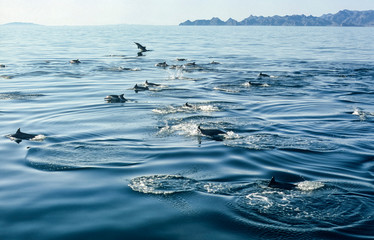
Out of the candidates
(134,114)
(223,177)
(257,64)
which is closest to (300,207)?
(223,177)

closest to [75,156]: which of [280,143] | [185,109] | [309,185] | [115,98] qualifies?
[280,143]

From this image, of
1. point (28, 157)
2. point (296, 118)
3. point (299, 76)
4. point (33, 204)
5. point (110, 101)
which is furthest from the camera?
point (299, 76)

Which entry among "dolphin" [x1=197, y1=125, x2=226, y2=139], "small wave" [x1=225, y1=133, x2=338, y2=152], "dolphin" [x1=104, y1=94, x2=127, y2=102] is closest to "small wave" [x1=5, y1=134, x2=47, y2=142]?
"dolphin" [x1=197, y1=125, x2=226, y2=139]

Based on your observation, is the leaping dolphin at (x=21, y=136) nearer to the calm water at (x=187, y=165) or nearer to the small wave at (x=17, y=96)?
the calm water at (x=187, y=165)

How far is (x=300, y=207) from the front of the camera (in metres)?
8.77

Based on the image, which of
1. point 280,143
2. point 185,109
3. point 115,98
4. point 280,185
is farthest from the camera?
point 115,98

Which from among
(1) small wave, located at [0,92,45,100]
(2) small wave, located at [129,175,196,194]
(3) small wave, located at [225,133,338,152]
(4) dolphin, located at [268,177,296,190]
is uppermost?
(4) dolphin, located at [268,177,296,190]

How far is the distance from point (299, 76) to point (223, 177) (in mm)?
21655

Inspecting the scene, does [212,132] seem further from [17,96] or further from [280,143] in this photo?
[17,96]

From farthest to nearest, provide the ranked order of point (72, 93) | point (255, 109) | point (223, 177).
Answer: point (72, 93), point (255, 109), point (223, 177)

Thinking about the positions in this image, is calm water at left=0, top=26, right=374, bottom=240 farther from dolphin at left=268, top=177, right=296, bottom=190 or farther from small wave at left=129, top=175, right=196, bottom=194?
dolphin at left=268, top=177, right=296, bottom=190

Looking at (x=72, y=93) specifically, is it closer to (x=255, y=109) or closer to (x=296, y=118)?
(x=255, y=109)

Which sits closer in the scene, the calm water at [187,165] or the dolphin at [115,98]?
the calm water at [187,165]

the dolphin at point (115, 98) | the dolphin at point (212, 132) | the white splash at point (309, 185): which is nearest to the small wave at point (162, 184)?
the white splash at point (309, 185)
